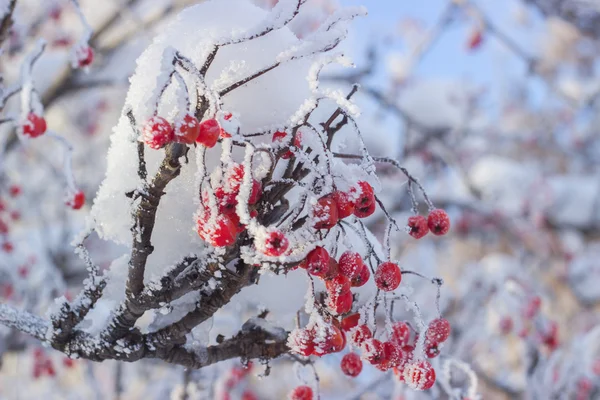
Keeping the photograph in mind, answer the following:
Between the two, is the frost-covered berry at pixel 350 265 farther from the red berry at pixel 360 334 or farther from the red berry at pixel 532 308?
the red berry at pixel 532 308

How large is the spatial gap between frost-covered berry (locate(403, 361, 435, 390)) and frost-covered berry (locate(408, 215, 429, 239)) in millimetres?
304

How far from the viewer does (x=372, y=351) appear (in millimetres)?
1152

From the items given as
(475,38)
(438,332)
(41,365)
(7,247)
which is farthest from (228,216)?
(475,38)

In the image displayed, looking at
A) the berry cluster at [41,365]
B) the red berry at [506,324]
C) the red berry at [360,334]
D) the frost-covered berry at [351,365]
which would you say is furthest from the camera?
the red berry at [506,324]

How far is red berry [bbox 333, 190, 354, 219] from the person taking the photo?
3.26 feet

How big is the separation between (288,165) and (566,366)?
2.59 meters

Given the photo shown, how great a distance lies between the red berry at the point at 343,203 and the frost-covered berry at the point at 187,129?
11.8 inches

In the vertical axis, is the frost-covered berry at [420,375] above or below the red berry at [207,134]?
below

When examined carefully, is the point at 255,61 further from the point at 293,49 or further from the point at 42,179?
the point at 42,179

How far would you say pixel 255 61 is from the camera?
118cm

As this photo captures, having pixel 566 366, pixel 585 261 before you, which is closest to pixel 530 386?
pixel 566 366

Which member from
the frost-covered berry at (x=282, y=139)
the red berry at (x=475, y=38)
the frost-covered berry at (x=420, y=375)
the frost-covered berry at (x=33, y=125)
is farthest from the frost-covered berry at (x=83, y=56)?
the red berry at (x=475, y=38)

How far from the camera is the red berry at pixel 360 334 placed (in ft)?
3.94

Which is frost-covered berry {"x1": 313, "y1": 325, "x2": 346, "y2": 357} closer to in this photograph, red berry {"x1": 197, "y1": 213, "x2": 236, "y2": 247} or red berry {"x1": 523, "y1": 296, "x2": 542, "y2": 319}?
red berry {"x1": 197, "y1": 213, "x2": 236, "y2": 247}
